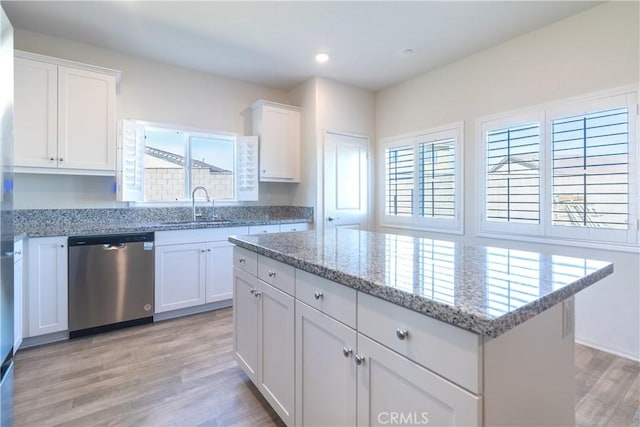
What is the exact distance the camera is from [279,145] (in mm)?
4102

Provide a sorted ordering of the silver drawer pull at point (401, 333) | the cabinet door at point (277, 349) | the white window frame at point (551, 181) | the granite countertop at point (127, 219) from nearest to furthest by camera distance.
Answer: the silver drawer pull at point (401, 333), the cabinet door at point (277, 349), the white window frame at point (551, 181), the granite countertop at point (127, 219)

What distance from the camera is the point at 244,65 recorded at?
3.65 metres

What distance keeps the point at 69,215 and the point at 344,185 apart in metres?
3.02

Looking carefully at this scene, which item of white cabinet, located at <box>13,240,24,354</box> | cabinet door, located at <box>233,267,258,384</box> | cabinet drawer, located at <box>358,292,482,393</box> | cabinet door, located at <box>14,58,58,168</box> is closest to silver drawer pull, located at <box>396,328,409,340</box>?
cabinet drawer, located at <box>358,292,482,393</box>

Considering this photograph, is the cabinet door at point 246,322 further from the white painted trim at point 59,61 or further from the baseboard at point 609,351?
the baseboard at point 609,351

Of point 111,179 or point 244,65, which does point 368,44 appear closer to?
point 244,65

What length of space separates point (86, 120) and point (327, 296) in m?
2.93

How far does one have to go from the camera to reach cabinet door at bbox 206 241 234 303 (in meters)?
3.29

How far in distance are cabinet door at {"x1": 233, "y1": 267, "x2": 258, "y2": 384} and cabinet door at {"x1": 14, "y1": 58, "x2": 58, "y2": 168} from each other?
6.94ft

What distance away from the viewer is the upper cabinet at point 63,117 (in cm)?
262

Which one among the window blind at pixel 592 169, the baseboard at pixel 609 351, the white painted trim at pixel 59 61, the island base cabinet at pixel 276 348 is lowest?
the baseboard at pixel 609 351

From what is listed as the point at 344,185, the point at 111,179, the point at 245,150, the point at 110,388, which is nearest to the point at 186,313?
the point at 110,388

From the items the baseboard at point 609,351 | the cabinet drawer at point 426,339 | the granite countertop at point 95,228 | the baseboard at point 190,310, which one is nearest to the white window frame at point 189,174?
the granite countertop at point 95,228

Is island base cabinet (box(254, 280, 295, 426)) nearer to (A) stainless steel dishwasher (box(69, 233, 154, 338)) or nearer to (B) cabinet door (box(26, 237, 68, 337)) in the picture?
(A) stainless steel dishwasher (box(69, 233, 154, 338))
